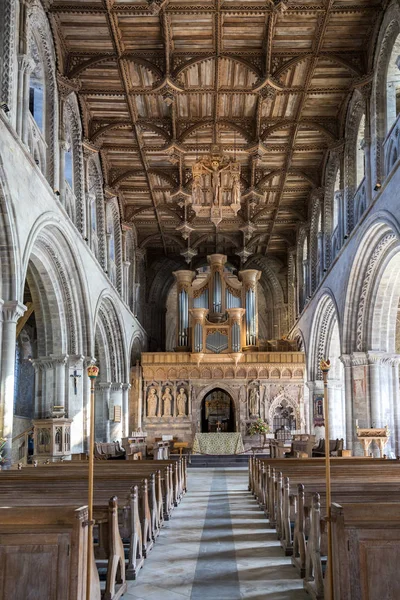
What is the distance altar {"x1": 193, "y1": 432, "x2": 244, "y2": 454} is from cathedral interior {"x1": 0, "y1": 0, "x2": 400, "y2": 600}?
0.54 meters

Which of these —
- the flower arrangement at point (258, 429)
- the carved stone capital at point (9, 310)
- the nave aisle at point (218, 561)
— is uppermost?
the carved stone capital at point (9, 310)

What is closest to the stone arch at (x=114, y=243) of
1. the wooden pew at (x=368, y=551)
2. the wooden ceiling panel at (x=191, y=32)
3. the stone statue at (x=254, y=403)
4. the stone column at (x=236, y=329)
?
the stone column at (x=236, y=329)

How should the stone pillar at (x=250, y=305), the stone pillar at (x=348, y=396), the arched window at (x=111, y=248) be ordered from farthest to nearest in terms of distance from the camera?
the stone pillar at (x=250, y=305), the arched window at (x=111, y=248), the stone pillar at (x=348, y=396)

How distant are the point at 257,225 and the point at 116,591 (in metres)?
23.5

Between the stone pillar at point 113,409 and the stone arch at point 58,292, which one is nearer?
the stone arch at point 58,292

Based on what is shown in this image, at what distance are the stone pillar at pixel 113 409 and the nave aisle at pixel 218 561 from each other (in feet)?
41.1

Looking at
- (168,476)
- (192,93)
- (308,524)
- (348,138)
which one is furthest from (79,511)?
(348,138)

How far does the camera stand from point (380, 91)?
1532 cm

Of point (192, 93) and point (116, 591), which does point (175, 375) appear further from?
point (116, 591)

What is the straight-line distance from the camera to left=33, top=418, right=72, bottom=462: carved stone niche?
14.7m

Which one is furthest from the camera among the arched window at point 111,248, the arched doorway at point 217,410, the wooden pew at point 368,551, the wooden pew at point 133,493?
the arched doorway at point 217,410

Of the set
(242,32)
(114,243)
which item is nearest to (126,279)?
(114,243)

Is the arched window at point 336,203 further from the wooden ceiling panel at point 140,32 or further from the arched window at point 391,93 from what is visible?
the wooden ceiling panel at point 140,32

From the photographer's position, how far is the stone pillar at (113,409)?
78.9ft
